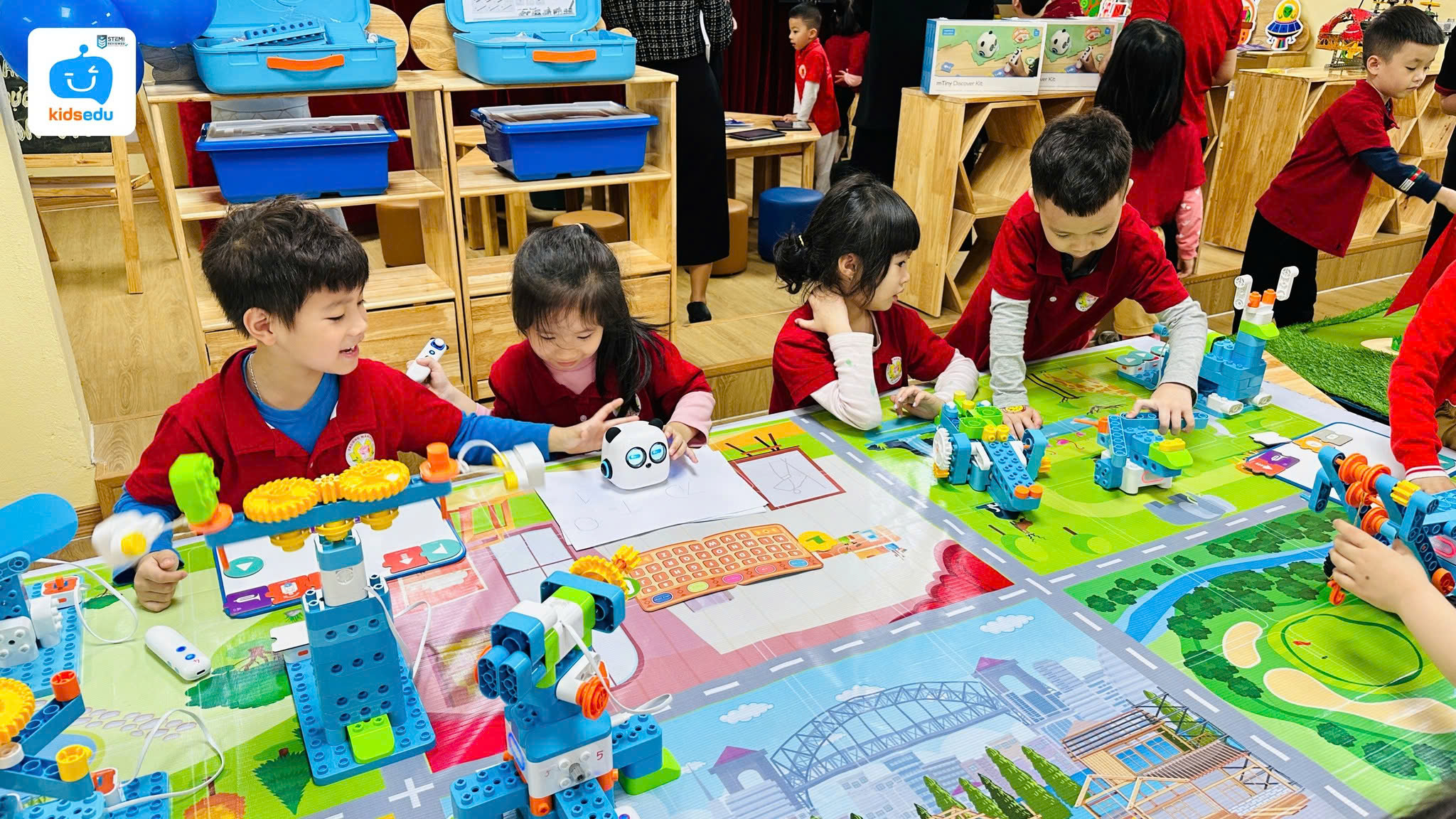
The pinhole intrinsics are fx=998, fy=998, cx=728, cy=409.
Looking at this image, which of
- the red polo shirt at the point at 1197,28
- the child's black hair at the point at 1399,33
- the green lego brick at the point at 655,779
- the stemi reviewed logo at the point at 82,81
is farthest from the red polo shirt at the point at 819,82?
the green lego brick at the point at 655,779

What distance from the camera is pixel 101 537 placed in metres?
0.73

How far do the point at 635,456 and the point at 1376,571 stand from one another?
33.1 inches

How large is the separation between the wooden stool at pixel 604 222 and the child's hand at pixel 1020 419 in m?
2.14

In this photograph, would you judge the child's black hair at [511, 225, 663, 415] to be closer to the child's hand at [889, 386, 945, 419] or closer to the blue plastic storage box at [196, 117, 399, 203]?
the child's hand at [889, 386, 945, 419]

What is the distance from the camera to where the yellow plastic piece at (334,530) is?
79cm

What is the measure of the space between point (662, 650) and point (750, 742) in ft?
0.51

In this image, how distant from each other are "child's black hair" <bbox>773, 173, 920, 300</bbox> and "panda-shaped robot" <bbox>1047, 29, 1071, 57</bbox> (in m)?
1.91

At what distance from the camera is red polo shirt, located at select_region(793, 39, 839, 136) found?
4.22 m

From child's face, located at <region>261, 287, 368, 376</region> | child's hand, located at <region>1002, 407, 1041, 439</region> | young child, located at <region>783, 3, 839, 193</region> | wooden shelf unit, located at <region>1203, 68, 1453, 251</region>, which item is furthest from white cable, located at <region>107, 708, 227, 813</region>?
Answer: wooden shelf unit, located at <region>1203, 68, 1453, 251</region>

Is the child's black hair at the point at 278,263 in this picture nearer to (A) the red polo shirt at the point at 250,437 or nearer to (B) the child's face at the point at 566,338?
(A) the red polo shirt at the point at 250,437

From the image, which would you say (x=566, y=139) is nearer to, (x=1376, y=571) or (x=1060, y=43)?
(x=1060, y=43)

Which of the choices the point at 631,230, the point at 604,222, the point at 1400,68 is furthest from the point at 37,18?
the point at 1400,68

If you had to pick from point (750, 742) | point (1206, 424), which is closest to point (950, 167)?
point (1206, 424)

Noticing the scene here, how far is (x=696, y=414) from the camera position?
1.51 m
